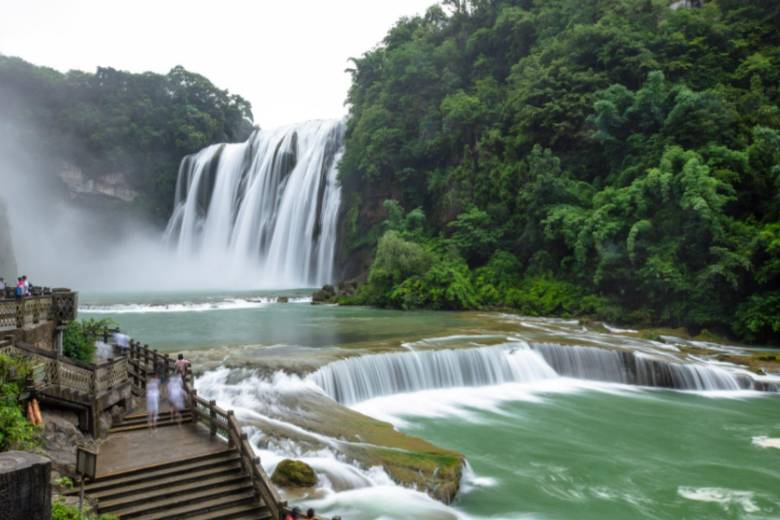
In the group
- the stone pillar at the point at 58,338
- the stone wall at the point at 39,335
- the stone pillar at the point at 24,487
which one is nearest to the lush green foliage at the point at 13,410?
the stone wall at the point at 39,335

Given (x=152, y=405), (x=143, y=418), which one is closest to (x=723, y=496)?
(x=152, y=405)

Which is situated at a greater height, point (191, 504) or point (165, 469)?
point (165, 469)

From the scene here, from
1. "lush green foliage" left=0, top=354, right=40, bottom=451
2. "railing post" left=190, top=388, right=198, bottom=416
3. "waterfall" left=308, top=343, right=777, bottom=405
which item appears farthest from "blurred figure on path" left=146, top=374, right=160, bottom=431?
"waterfall" left=308, top=343, right=777, bottom=405

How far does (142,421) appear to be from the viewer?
11.5 m

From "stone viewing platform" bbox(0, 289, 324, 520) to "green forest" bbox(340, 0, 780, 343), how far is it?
21.4 meters

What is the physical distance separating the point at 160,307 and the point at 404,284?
1565 centimetres

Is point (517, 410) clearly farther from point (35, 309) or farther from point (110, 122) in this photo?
point (110, 122)

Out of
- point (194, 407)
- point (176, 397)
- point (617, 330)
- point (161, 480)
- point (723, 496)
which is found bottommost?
point (723, 496)

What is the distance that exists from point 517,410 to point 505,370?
307cm

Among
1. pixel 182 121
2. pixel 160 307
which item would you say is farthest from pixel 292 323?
pixel 182 121

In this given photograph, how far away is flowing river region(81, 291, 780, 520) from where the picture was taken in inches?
408

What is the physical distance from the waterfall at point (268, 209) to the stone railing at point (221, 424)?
34.3 m

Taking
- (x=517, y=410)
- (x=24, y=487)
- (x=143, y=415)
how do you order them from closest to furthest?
(x=24, y=487) → (x=143, y=415) → (x=517, y=410)

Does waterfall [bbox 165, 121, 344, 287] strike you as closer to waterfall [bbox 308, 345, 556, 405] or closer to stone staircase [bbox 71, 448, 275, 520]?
waterfall [bbox 308, 345, 556, 405]
